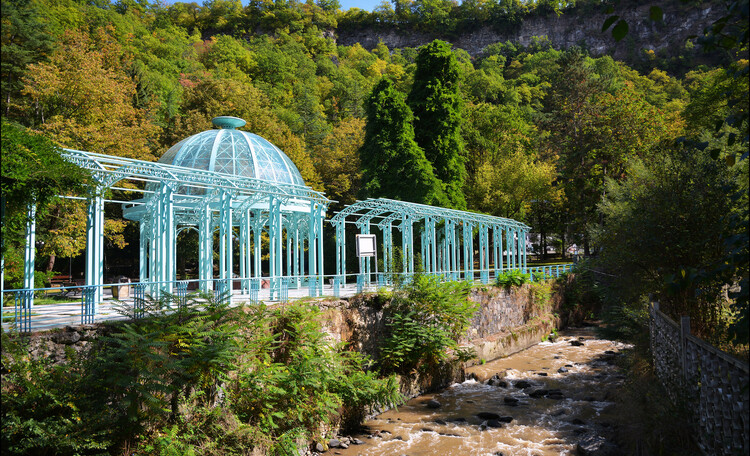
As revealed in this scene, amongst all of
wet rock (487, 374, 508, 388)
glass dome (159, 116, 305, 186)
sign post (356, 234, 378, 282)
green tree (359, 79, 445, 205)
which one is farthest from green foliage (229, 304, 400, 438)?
green tree (359, 79, 445, 205)

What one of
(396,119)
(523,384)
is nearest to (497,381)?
(523,384)

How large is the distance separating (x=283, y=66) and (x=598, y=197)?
38.2 m

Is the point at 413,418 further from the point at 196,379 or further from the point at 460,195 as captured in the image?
the point at 460,195

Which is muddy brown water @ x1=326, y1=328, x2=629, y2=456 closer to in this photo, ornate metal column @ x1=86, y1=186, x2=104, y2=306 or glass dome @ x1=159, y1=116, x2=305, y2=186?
ornate metal column @ x1=86, y1=186, x2=104, y2=306

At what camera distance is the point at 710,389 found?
5.80 m

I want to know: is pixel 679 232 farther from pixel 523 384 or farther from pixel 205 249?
pixel 205 249

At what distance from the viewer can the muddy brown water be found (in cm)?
1055

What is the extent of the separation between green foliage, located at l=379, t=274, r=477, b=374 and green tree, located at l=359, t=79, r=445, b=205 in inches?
621

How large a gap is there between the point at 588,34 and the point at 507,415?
102 meters

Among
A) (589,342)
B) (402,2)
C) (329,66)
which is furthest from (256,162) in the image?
(402,2)

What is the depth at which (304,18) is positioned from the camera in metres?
98.2

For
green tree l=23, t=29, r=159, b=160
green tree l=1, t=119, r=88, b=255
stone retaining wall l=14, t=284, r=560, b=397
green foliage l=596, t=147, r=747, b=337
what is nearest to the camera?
green tree l=1, t=119, r=88, b=255

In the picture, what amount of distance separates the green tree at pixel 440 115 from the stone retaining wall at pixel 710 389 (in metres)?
26.1

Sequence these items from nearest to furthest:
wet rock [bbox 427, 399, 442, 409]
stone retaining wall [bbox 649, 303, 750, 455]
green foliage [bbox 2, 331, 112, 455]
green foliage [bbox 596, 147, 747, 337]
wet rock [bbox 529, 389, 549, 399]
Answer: stone retaining wall [bbox 649, 303, 750, 455]
green foliage [bbox 2, 331, 112, 455]
green foliage [bbox 596, 147, 747, 337]
wet rock [bbox 427, 399, 442, 409]
wet rock [bbox 529, 389, 549, 399]
